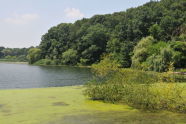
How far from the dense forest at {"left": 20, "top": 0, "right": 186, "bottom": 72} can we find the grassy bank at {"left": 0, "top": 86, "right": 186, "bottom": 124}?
12.5 metres

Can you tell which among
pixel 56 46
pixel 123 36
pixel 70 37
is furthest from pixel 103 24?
pixel 123 36

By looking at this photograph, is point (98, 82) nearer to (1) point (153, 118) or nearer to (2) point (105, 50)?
(1) point (153, 118)

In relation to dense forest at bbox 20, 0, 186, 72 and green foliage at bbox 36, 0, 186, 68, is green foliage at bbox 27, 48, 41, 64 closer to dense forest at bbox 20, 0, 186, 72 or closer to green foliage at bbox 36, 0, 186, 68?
dense forest at bbox 20, 0, 186, 72

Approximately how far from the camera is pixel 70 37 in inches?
3255

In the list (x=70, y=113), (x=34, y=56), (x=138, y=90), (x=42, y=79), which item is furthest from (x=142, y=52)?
(x=34, y=56)

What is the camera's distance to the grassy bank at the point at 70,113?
11.5 metres

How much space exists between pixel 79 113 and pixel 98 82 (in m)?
3.33

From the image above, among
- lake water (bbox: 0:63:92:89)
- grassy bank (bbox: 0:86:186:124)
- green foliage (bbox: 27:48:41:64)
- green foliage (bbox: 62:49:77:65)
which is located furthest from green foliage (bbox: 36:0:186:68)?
grassy bank (bbox: 0:86:186:124)

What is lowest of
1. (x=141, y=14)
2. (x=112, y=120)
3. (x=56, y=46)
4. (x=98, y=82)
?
(x=112, y=120)

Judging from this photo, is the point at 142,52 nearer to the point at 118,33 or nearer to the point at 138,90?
the point at 118,33

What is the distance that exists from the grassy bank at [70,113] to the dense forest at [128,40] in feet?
41.0

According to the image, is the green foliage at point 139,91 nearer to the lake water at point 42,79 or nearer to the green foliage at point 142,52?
the lake water at point 42,79

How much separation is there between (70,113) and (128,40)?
1877 inches

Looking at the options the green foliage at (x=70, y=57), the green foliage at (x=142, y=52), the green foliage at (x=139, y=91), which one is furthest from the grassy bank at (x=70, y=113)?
the green foliage at (x=70, y=57)
